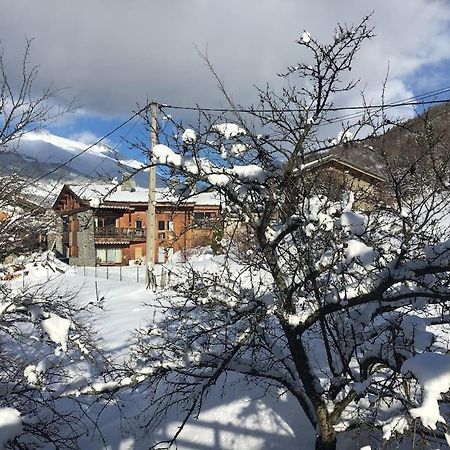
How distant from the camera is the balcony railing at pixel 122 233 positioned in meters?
39.0

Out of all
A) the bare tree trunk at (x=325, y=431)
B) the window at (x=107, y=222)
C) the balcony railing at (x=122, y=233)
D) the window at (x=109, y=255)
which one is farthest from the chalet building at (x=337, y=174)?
the window at (x=109, y=255)

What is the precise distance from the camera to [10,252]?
254 inches

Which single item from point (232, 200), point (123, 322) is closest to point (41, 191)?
point (232, 200)

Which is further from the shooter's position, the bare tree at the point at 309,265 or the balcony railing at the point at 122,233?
the balcony railing at the point at 122,233

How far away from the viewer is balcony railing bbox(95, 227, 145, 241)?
39.0 metres

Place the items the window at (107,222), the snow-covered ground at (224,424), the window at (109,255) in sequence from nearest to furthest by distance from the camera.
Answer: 1. the snow-covered ground at (224,424)
2. the window at (107,222)
3. the window at (109,255)

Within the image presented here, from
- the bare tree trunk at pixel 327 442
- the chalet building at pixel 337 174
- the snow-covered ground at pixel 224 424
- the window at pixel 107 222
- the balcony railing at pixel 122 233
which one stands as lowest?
the snow-covered ground at pixel 224 424

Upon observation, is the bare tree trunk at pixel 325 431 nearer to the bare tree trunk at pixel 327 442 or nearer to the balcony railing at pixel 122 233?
the bare tree trunk at pixel 327 442

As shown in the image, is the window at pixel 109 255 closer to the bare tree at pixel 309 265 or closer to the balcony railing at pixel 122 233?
the balcony railing at pixel 122 233

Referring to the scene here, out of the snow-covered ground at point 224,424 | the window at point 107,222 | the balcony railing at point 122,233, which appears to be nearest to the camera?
the snow-covered ground at point 224,424

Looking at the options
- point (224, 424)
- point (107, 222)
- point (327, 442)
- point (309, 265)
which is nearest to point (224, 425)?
point (224, 424)

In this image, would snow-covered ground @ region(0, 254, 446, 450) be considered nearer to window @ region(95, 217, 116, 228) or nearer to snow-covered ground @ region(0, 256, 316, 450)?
snow-covered ground @ region(0, 256, 316, 450)

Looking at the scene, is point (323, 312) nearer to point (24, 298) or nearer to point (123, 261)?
point (24, 298)

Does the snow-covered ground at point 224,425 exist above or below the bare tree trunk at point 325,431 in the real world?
below
